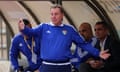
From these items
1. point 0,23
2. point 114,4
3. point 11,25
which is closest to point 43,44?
point 114,4

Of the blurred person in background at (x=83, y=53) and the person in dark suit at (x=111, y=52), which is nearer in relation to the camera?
the person in dark suit at (x=111, y=52)

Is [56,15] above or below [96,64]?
above

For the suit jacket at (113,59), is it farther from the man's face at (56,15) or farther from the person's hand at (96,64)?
the man's face at (56,15)

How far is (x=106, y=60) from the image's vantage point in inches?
282

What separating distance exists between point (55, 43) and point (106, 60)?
1455mm

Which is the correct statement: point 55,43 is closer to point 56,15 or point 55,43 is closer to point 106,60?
point 56,15

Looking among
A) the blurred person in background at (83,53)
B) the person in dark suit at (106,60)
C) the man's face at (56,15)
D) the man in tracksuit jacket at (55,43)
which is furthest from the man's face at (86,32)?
the man's face at (56,15)

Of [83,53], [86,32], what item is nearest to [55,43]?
[83,53]

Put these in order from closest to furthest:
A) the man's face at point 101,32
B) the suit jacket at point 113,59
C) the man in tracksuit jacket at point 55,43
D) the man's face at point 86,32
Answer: the man in tracksuit jacket at point 55,43 → the suit jacket at point 113,59 → the man's face at point 101,32 → the man's face at point 86,32

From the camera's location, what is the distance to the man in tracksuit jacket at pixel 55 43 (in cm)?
597

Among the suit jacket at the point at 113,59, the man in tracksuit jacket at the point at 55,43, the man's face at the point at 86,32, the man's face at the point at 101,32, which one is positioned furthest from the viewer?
→ the man's face at the point at 86,32

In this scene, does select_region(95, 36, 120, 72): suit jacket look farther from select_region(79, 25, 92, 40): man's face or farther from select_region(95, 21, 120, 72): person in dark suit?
select_region(79, 25, 92, 40): man's face

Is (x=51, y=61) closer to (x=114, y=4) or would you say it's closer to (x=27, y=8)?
(x=114, y=4)

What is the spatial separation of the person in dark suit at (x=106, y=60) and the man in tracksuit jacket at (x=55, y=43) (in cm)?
101
